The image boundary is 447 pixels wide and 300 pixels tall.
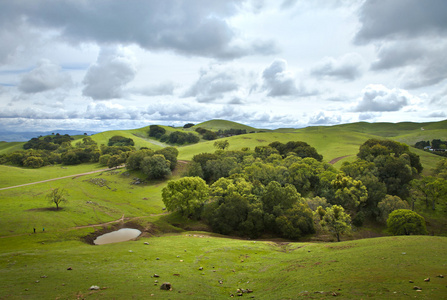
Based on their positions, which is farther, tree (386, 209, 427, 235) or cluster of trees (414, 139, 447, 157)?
cluster of trees (414, 139, 447, 157)

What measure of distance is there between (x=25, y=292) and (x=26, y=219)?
44.4m

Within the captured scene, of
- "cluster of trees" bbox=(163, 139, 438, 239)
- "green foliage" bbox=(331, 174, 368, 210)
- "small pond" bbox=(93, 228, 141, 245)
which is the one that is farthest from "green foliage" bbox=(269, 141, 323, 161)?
"small pond" bbox=(93, 228, 141, 245)

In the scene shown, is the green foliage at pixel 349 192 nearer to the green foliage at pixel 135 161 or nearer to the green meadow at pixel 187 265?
the green meadow at pixel 187 265

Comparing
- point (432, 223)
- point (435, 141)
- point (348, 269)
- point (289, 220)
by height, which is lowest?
point (432, 223)

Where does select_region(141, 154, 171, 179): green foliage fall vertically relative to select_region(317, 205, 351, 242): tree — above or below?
above

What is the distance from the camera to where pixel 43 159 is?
138375 millimetres

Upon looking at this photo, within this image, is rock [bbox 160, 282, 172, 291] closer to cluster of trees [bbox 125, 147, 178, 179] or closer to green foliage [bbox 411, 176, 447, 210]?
cluster of trees [bbox 125, 147, 178, 179]

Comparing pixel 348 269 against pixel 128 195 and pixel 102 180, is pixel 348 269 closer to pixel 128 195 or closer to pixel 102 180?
pixel 128 195

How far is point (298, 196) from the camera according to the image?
236 ft

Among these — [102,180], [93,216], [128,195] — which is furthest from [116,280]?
[102,180]

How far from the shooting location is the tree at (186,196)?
68.0 metres

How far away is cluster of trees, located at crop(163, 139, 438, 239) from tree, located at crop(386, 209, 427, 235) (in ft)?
31.5

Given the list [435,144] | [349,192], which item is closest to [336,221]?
[349,192]

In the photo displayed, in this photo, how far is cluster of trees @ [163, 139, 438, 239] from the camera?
205ft
